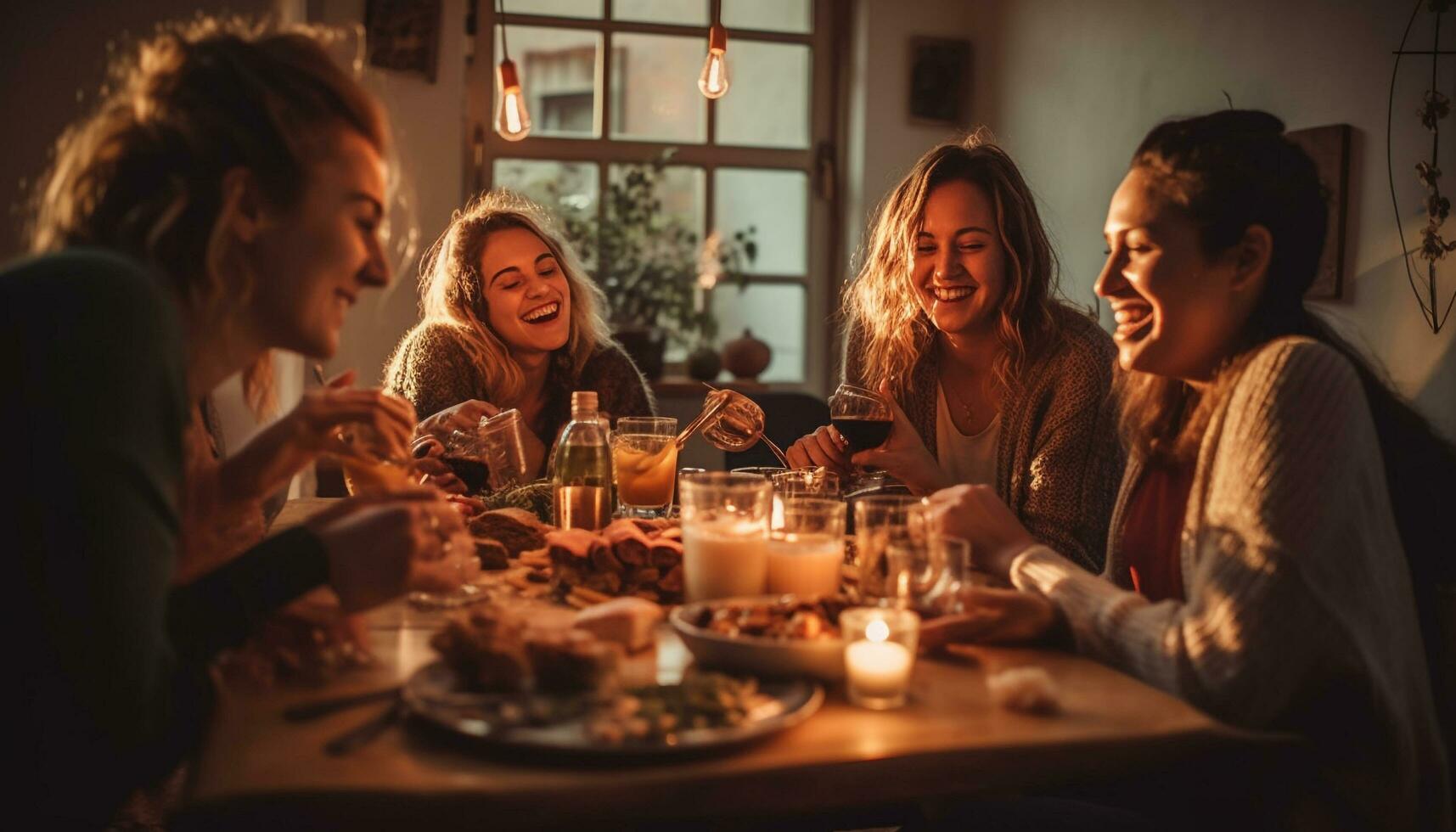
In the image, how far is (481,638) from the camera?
1021 mm

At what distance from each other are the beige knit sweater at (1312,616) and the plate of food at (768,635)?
12.7 inches

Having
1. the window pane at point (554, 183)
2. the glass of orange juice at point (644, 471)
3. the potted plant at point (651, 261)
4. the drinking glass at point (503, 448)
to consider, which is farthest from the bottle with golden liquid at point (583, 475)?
the window pane at point (554, 183)

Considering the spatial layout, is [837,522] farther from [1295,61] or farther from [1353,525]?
[1295,61]

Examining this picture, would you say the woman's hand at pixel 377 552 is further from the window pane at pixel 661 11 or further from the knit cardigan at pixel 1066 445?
the window pane at pixel 661 11

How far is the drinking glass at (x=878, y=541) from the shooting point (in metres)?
1.28

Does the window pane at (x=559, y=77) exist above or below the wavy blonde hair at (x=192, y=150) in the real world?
above

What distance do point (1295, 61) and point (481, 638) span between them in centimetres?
281

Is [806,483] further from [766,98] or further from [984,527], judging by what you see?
[766,98]

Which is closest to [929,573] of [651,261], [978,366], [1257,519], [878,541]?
[878,541]

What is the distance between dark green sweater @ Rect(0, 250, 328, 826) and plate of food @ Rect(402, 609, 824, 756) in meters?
0.21

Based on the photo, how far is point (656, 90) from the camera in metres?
4.70

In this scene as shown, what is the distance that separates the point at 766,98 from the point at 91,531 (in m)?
4.22

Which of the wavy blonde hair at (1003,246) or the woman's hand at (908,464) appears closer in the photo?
the woman's hand at (908,464)

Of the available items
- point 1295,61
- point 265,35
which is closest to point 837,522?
point 265,35
